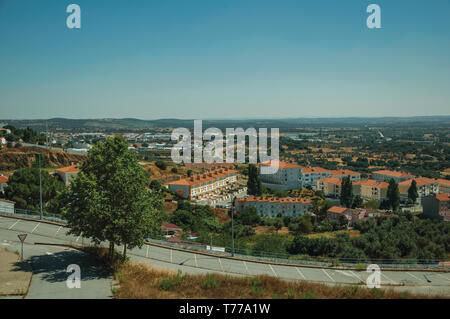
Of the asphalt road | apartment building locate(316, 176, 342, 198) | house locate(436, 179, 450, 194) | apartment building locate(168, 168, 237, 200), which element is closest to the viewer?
the asphalt road

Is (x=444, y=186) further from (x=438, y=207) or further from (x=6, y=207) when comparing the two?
(x=6, y=207)

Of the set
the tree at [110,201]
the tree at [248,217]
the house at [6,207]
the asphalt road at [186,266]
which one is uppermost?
the tree at [110,201]

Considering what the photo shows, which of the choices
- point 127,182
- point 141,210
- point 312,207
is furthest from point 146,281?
point 312,207

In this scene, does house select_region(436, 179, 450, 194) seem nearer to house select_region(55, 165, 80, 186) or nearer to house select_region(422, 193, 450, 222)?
house select_region(422, 193, 450, 222)

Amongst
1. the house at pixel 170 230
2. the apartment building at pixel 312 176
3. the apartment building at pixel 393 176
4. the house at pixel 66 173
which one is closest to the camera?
the house at pixel 170 230

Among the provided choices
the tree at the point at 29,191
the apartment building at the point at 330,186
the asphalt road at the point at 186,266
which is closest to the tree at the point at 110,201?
→ the asphalt road at the point at 186,266

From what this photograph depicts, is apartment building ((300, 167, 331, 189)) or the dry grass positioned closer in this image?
the dry grass

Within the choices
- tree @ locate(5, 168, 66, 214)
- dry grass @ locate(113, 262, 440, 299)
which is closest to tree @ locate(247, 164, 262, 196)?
tree @ locate(5, 168, 66, 214)

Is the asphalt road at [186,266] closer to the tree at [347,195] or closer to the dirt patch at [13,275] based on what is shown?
the dirt patch at [13,275]

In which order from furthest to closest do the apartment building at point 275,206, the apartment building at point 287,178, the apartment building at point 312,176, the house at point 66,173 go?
the apartment building at point 312,176 < the apartment building at point 287,178 < the apartment building at point 275,206 < the house at point 66,173
